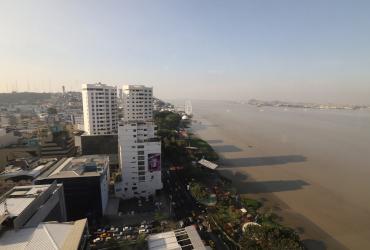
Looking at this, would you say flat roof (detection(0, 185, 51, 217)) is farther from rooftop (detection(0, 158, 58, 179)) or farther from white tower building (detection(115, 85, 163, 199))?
white tower building (detection(115, 85, 163, 199))

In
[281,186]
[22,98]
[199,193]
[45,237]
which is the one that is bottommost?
[281,186]

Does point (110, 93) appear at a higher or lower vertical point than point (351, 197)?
higher


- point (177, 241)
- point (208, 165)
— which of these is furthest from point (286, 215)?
point (177, 241)

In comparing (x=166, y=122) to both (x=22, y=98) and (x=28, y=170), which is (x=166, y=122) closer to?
(x=28, y=170)

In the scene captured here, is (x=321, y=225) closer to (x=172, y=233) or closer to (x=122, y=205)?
(x=172, y=233)

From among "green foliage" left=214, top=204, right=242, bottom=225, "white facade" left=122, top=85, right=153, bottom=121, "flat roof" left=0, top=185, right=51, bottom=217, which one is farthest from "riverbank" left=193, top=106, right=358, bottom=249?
"flat roof" left=0, top=185, right=51, bottom=217

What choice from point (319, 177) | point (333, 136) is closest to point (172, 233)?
point (319, 177)
